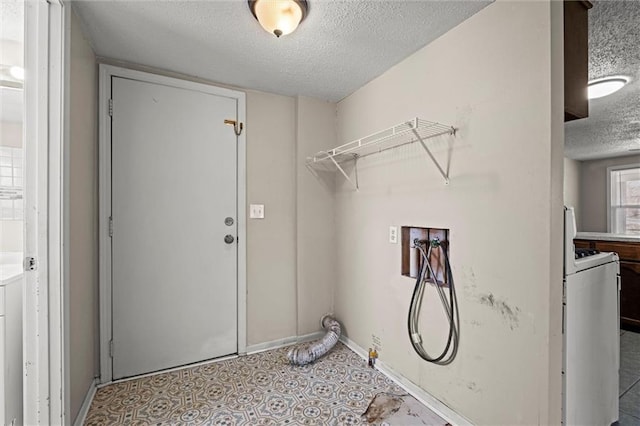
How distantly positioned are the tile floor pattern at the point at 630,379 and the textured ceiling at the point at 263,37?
2.58 m

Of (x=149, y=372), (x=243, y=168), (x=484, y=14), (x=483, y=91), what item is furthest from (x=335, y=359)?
(x=484, y=14)

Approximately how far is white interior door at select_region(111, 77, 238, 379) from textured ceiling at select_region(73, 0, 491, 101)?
1.00 ft

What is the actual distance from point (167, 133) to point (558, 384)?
108 inches

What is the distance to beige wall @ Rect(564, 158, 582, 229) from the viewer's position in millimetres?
4934

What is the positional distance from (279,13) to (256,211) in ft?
4.97

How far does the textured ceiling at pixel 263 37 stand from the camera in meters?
1.55

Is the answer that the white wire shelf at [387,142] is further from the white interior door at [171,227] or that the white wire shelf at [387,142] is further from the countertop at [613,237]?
the countertop at [613,237]

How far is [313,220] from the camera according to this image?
2.78 m

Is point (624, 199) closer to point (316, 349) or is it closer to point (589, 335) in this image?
point (589, 335)

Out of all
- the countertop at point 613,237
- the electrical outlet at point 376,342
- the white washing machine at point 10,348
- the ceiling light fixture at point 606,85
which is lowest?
the electrical outlet at point 376,342

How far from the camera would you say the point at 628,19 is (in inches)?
63.8

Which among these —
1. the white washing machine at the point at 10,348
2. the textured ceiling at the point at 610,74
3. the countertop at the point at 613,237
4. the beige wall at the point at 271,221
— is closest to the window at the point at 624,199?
the textured ceiling at the point at 610,74

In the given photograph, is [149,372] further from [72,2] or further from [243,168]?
[72,2]

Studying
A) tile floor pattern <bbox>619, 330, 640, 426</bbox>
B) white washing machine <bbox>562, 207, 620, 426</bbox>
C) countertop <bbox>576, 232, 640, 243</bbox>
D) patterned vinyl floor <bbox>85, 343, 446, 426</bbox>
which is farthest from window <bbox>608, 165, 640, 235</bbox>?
patterned vinyl floor <bbox>85, 343, 446, 426</bbox>
